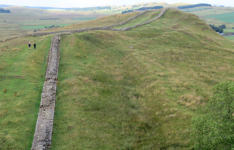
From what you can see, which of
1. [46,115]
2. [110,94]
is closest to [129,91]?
[110,94]

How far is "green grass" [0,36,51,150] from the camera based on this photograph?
46.5 ft

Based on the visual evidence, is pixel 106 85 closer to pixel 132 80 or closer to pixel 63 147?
pixel 132 80

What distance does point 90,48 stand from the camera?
41.4 m

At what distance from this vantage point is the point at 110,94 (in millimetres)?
24172

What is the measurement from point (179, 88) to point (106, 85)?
441 inches

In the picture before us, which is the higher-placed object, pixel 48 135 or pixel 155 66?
pixel 155 66

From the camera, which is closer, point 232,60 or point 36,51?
point 36,51

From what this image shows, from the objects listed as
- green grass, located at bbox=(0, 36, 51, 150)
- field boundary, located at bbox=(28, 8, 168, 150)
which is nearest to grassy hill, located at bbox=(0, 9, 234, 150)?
green grass, located at bbox=(0, 36, 51, 150)

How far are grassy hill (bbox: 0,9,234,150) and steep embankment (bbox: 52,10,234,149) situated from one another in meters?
0.09

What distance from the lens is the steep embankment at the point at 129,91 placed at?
15.7 m

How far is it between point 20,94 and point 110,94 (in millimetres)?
11769

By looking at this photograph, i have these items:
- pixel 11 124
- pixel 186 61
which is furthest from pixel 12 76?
pixel 186 61

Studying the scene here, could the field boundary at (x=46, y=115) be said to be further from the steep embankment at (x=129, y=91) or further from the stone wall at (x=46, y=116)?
the steep embankment at (x=129, y=91)

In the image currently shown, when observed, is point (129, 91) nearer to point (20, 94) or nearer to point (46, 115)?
point (46, 115)
